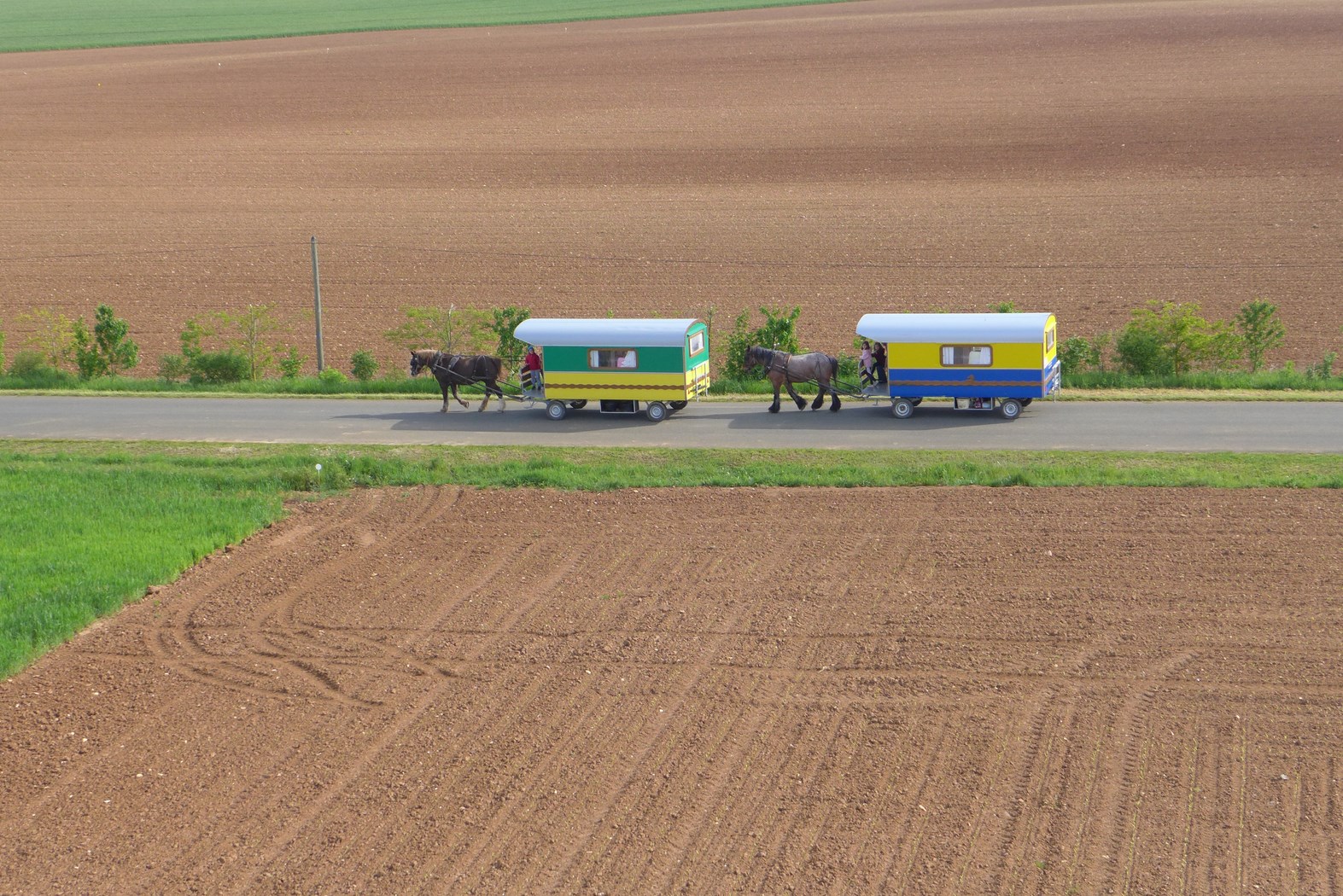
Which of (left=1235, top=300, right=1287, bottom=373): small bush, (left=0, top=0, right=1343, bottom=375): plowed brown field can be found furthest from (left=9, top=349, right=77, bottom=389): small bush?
(left=1235, top=300, right=1287, bottom=373): small bush

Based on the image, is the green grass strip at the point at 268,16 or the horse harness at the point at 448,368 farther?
the green grass strip at the point at 268,16

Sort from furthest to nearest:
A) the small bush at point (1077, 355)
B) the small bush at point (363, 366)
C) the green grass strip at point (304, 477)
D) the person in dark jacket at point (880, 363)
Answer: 1. the small bush at point (363, 366)
2. the small bush at point (1077, 355)
3. the person in dark jacket at point (880, 363)
4. the green grass strip at point (304, 477)

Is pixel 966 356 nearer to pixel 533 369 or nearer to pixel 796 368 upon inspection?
pixel 796 368

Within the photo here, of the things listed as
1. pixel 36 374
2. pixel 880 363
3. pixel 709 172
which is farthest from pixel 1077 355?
pixel 709 172

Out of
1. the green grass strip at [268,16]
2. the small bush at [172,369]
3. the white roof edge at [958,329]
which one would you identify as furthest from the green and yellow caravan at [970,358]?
the green grass strip at [268,16]

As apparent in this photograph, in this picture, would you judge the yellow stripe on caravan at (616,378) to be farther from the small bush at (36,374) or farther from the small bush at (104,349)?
the small bush at (36,374)

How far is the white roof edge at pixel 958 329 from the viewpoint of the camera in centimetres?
2695

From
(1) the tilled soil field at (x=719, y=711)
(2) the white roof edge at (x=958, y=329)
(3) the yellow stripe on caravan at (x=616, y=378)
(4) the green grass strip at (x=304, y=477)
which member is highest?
(2) the white roof edge at (x=958, y=329)

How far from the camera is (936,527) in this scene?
67.1 feet

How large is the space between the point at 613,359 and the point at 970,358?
704 cm

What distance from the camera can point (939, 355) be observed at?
27.4 metres

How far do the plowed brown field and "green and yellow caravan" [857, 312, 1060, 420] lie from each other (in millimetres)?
8111

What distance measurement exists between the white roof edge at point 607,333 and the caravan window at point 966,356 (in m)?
5.02

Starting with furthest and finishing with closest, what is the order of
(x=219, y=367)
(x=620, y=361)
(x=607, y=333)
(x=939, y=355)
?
1. (x=219, y=367)
2. (x=620, y=361)
3. (x=607, y=333)
4. (x=939, y=355)
